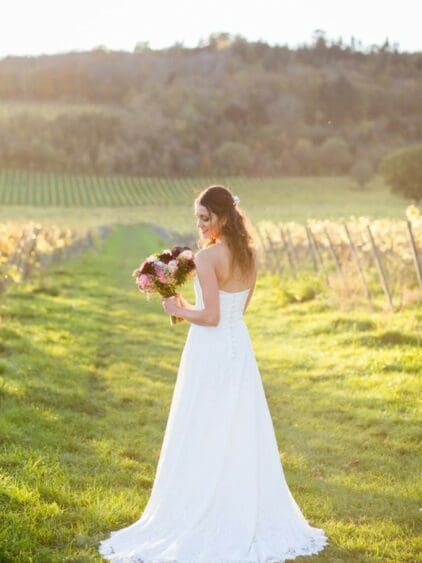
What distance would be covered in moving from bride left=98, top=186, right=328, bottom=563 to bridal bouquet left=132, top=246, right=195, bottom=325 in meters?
0.21

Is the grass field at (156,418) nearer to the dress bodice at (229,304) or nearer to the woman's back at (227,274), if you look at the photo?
the dress bodice at (229,304)

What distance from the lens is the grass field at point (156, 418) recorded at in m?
5.47

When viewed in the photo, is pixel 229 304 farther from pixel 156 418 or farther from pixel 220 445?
pixel 156 418

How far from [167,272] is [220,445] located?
1.18 metres

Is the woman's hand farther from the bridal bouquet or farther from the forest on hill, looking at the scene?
the forest on hill

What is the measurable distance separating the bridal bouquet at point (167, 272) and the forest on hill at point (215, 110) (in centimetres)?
8705

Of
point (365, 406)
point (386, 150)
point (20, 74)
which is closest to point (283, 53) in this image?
point (20, 74)

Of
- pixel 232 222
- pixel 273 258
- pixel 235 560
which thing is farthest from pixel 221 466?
pixel 273 258

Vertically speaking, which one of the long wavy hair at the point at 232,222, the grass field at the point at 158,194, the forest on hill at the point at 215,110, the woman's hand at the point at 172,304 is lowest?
the woman's hand at the point at 172,304

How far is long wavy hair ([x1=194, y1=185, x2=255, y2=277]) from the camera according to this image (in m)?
4.98

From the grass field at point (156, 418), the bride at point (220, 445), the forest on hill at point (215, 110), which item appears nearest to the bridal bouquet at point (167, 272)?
the bride at point (220, 445)

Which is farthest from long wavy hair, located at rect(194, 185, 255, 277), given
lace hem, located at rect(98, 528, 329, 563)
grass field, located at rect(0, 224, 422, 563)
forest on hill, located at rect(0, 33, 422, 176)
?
forest on hill, located at rect(0, 33, 422, 176)

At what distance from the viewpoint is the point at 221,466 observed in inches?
200

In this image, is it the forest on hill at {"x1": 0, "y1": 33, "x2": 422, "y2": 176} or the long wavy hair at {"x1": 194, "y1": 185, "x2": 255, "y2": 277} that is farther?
the forest on hill at {"x1": 0, "y1": 33, "x2": 422, "y2": 176}
